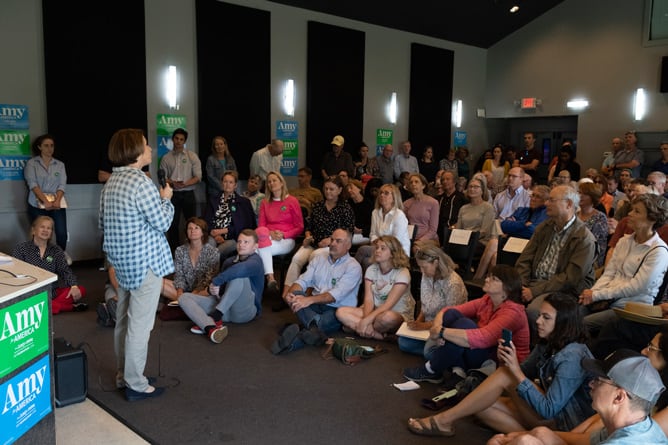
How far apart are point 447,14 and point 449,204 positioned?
210 inches

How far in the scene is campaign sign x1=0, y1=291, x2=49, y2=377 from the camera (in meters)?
2.26

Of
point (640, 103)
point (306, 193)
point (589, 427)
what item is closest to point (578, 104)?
point (640, 103)

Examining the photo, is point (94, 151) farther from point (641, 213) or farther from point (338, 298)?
point (641, 213)

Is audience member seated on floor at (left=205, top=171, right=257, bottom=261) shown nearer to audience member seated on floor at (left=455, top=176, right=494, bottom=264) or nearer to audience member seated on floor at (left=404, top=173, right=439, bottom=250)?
audience member seated on floor at (left=404, top=173, right=439, bottom=250)

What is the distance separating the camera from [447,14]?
10570 millimetres

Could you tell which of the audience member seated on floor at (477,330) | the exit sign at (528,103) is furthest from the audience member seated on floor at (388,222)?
the exit sign at (528,103)

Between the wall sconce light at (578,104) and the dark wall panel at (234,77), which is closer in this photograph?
the dark wall panel at (234,77)

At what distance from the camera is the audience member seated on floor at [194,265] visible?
526 cm

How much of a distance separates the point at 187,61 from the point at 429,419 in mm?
6398

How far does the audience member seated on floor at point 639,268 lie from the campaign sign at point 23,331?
10.1 feet

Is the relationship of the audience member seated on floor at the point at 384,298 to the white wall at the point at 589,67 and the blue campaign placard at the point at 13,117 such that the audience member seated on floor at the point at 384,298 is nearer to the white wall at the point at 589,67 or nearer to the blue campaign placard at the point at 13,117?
the blue campaign placard at the point at 13,117

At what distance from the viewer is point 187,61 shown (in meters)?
8.04

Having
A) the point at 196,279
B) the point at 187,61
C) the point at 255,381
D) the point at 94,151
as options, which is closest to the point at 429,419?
the point at 255,381

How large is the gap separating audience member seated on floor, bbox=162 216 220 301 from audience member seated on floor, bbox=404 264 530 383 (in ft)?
7.32
